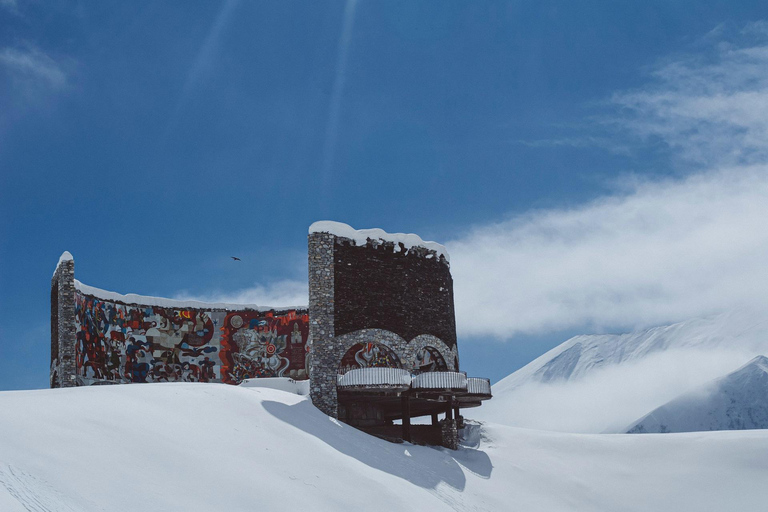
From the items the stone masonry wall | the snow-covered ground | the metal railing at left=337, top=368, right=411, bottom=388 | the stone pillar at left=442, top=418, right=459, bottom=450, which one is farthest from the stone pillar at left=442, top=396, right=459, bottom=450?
the metal railing at left=337, top=368, right=411, bottom=388

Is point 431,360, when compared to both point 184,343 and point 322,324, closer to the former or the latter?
point 322,324

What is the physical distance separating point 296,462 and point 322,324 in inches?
378

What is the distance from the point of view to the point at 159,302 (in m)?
35.1

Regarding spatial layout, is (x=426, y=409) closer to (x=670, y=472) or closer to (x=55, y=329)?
(x=670, y=472)

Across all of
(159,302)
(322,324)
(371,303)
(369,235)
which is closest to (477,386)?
(371,303)

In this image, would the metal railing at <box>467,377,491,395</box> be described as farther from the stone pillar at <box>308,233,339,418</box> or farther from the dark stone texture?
the stone pillar at <box>308,233,339,418</box>

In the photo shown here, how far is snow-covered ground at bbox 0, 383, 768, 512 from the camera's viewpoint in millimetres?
12398

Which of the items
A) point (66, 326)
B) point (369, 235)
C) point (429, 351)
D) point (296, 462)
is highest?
point (369, 235)

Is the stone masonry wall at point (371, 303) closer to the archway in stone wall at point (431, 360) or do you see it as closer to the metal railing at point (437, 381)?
the archway in stone wall at point (431, 360)

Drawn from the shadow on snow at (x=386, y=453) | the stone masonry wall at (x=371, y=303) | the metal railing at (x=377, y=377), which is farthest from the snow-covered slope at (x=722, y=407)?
the metal railing at (x=377, y=377)

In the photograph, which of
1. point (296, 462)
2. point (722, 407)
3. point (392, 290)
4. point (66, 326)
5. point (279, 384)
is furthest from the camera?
point (722, 407)

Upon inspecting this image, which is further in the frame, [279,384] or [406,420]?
[279,384]

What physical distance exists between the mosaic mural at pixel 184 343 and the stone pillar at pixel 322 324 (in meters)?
7.59

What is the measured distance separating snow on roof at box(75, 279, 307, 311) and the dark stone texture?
869 centimetres
